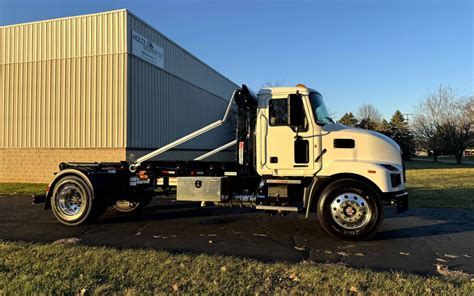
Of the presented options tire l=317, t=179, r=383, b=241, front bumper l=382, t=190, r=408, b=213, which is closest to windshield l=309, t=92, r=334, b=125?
tire l=317, t=179, r=383, b=241

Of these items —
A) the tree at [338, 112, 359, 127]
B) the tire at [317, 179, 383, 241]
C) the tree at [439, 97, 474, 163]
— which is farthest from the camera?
the tree at [338, 112, 359, 127]

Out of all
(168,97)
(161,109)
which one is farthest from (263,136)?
(168,97)

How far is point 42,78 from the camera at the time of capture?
774 inches

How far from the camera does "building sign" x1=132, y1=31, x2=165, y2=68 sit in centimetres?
1892

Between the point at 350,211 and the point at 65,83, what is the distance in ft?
54.3

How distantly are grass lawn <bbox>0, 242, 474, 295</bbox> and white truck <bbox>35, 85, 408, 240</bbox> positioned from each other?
2.08 meters

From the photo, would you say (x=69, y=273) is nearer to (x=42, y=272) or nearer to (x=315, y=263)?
(x=42, y=272)

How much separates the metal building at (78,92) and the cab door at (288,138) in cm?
948

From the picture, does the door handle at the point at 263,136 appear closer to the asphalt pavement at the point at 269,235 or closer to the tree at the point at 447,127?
the asphalt pavement at the point at 269,235

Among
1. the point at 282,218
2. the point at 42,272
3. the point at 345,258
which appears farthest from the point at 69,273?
the point at 282,218

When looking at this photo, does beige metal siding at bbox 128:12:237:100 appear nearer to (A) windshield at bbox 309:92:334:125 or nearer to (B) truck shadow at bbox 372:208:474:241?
(A) windshield at bbox 309:92:334:125

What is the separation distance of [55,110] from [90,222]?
12.6m

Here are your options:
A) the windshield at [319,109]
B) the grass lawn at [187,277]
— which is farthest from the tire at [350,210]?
the grass lawn at [187,277]

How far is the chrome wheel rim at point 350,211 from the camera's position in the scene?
7109mm
